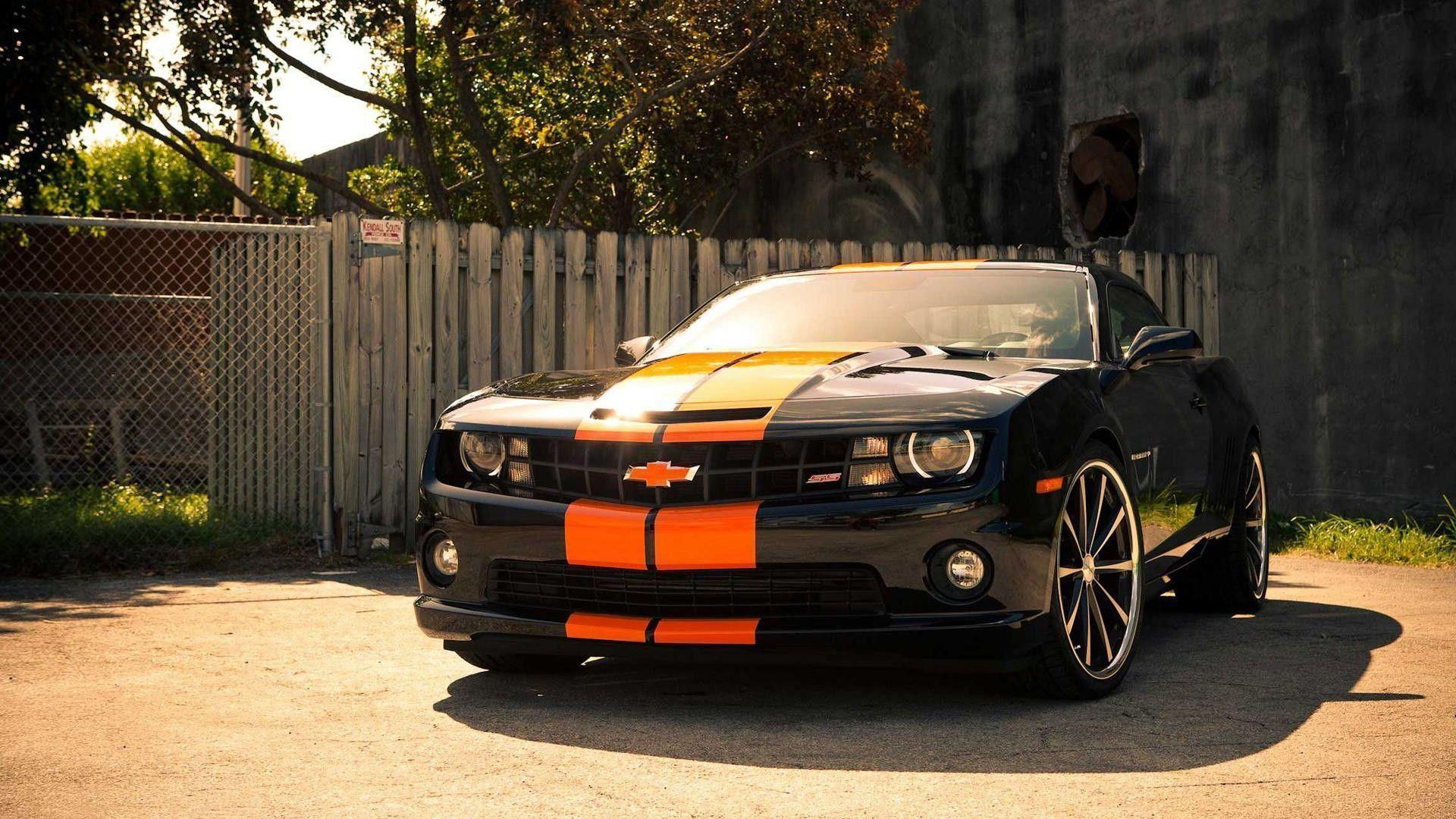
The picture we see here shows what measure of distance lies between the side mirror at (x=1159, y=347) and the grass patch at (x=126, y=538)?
5.04 metres

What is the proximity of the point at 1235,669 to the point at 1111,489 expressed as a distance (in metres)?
0.89

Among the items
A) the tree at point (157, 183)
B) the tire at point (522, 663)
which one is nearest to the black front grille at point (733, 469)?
the tire at point (522, 663)

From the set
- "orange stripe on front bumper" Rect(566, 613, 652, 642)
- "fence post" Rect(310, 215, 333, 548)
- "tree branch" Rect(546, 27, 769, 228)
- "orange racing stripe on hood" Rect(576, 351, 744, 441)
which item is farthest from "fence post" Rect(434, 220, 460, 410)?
"tree branch" Rect(546, 27, 769, 228)

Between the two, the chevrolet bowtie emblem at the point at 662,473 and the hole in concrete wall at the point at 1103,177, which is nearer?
the chevrolet bowtie emblem at the point at 662,473

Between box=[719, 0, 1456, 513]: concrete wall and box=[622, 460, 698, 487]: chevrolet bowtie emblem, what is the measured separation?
22.6ft

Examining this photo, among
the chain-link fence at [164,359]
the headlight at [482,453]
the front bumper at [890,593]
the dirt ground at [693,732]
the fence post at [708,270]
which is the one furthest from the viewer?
the fence post at [708,270]

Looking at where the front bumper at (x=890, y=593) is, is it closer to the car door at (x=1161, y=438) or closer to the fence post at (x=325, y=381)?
the car door at (x=1161, y=438)

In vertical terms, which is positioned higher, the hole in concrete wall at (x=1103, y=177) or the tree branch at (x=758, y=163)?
the tree branch at (x=758, y=163)

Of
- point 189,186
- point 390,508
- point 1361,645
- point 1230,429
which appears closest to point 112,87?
point 390,508

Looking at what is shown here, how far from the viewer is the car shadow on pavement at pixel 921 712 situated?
411cm

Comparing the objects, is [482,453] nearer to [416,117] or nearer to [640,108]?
[640,108]

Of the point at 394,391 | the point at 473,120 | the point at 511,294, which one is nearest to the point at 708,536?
the point at 394,391

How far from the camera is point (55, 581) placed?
7770 mm

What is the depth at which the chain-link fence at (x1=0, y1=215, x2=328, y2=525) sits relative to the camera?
9.10 metres
